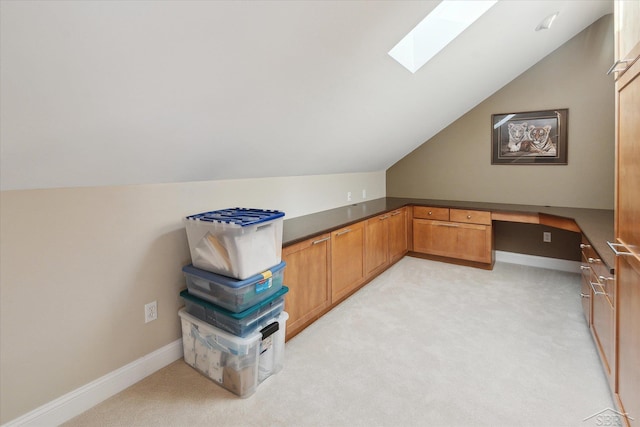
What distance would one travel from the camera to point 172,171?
2.08 m

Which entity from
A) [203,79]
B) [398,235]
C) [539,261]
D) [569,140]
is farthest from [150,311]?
[569,140]

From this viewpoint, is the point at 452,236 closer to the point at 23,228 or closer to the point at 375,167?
the point at 375,167

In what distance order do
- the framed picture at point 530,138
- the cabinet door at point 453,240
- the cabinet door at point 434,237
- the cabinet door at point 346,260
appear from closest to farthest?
1. the cabinet door at point 346,260
2. the framed picture at point 530,138
3. the cabinet door at point 453,240
4. the cabinet door at point 434,237

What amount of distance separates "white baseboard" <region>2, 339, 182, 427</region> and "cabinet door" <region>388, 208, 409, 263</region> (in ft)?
8.42

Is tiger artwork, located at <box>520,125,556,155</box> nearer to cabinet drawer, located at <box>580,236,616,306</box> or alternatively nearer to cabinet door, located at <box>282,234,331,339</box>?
cabinet drawer, located at <box>580,236,616,306</box>

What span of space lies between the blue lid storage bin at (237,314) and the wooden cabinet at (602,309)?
1786 mm

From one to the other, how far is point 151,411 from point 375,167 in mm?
3694

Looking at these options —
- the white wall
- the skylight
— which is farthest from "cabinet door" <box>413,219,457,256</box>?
the white wall

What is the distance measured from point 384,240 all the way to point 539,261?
1.92m

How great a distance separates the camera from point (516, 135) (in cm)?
405

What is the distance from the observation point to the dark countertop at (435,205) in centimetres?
238

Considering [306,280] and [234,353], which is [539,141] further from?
[234,353]

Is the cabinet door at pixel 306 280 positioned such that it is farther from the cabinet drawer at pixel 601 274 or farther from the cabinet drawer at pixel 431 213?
the cabinet drawer at pixel 431 213

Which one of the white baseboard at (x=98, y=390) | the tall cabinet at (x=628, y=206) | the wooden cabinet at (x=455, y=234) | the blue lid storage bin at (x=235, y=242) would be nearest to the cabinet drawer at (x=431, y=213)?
the wooden cabinet at (x=455, y=234)
